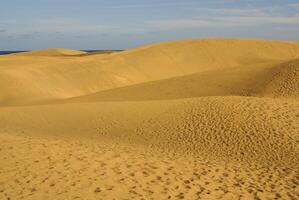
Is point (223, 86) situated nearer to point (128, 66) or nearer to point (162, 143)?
point (162, 143)

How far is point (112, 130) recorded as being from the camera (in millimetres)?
13094

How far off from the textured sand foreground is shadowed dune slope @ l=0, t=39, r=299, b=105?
5.73 ft

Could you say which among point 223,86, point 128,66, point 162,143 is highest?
point 128,66

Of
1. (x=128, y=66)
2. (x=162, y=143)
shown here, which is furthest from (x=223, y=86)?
(x=128, y=66)

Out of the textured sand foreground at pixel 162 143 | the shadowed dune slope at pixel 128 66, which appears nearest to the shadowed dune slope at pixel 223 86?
the textured sand foreground at pixel 162 143

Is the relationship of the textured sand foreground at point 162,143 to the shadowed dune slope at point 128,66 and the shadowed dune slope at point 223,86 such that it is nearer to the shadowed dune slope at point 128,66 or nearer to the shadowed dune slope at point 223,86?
the shadowed dune slope at point 223,86

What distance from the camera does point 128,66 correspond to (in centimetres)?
3731

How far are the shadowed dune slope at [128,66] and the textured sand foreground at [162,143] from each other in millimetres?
1746

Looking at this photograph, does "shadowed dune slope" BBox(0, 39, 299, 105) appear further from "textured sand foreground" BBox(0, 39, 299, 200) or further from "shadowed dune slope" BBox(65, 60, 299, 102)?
"textured sand foreground" BBox(0, 39, 299, 200)

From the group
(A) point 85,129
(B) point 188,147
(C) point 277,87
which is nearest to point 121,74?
(C) point 277,87

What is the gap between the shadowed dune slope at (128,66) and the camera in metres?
26.3

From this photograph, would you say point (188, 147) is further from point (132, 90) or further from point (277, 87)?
point (132, 90)

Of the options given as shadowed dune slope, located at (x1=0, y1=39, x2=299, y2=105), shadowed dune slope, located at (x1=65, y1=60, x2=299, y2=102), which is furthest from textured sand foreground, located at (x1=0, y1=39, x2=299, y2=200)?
shadowed dune slope, located at (x1=0, y1=39, x2=299, y2=105)

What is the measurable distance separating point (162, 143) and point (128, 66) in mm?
26313
